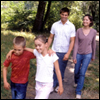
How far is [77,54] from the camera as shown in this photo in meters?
3.56

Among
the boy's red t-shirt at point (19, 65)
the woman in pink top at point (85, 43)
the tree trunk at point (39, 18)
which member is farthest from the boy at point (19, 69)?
the tree trunk at point (39, 18)

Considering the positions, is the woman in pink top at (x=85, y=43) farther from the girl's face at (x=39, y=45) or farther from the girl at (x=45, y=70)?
the girl's face at (x=39, y=45)

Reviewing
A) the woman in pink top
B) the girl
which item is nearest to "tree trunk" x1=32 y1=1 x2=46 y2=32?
the woman in pink top

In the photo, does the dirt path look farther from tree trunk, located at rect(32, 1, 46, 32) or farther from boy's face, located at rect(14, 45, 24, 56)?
tree trunk, located at rect(32, 1, 46, 32)

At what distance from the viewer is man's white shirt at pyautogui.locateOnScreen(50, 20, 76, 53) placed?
341cm

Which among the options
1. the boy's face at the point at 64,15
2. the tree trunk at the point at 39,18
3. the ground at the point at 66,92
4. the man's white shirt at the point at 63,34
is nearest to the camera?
the boy's face at the point at 64,15

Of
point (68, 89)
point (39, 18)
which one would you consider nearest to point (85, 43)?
point (68, 89)

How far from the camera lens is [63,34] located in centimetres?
343

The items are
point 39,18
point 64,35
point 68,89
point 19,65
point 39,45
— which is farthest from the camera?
point 39,18

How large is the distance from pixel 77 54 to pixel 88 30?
606 mm

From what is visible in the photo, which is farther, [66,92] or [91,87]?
[91,87]

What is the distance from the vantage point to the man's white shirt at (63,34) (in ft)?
11.2

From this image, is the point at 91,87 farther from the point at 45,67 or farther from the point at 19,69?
the point at 19,69

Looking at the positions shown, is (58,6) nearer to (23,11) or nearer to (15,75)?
(23,11)
